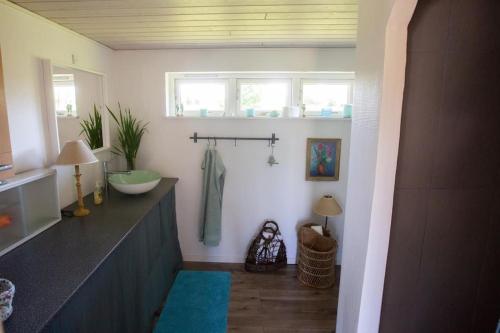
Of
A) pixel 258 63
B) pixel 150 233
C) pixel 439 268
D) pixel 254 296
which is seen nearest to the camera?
pixel 439 268

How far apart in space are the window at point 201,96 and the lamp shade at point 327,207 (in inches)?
51.7

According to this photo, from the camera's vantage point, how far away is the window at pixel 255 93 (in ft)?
9.59

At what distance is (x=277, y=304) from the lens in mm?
2439

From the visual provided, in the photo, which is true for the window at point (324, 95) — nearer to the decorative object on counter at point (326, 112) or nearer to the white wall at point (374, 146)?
the decorative object on counter at point (326, 112)

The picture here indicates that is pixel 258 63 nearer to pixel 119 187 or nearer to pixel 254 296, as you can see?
pixel 119 187

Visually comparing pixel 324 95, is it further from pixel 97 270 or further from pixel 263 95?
pixel 97 270

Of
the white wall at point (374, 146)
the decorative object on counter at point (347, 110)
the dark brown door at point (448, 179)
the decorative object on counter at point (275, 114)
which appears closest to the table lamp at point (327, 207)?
the decorative object on counter at point (347, 110)

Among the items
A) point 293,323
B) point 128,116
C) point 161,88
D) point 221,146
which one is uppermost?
point 161,88

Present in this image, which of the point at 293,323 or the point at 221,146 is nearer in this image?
the point at 293,323

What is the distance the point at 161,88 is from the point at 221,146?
2.60ft

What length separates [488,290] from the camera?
48.9 inches

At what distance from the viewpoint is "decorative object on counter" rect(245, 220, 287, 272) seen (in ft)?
9.45

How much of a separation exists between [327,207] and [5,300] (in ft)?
7.54

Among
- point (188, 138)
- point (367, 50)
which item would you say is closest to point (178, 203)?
point (188, 138)
